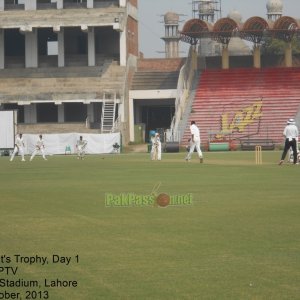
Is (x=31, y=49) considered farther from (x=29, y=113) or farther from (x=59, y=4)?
(x=29, y=113)

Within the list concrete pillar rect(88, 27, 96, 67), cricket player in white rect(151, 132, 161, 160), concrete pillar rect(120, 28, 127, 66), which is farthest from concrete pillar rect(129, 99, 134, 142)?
cricket player in white rect(151, 132, 161, 160)

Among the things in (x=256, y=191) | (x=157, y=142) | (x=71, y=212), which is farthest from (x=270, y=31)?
(x=71, y=212)

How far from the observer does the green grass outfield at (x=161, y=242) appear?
11.2 m

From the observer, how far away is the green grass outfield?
36.8 feet

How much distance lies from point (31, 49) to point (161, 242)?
7148cm

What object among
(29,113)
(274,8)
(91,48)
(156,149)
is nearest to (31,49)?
(91,48)

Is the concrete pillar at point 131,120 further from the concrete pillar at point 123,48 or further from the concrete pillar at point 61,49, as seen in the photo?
the concrete pillar at point 61,49

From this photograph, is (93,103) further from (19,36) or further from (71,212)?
(71,212)

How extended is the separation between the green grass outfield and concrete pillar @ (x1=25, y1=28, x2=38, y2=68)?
58406 mm

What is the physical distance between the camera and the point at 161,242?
1479 centimetres

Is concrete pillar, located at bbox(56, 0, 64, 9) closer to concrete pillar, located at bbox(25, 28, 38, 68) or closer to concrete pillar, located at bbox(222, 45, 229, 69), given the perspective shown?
concrete pillar, located at bbox(25, 28, 38, 68)

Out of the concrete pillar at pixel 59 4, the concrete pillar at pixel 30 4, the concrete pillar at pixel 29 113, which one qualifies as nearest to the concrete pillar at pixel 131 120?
the concrete pillar at pixel 29 113

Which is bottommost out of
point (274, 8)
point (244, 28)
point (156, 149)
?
point (156, 149)

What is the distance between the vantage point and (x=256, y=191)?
25078 millimetres
